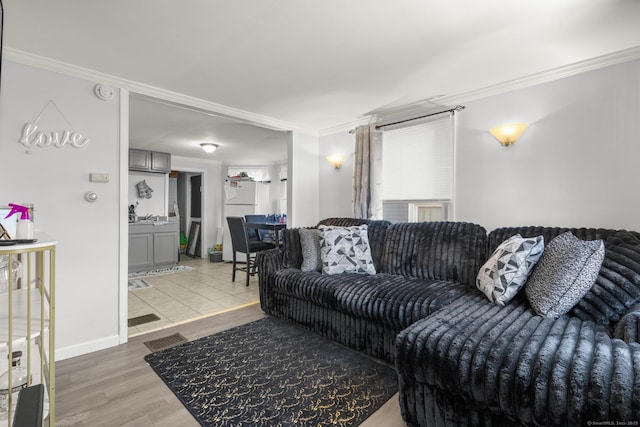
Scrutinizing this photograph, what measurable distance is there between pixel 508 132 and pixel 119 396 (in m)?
3.46

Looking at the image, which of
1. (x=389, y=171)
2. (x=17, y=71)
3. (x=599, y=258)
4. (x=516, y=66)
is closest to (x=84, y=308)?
(x=17, y=71)

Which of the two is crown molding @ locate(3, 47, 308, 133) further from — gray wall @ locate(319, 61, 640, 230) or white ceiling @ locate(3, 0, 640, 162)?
gray wall @ locate(319, 61, 640, 230)

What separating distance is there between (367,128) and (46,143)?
299 centimetres

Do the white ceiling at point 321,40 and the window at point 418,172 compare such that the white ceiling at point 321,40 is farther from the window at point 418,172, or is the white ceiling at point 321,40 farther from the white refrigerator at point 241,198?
the white refrigerator at point 241,198

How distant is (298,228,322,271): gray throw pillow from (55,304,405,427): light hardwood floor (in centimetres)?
141

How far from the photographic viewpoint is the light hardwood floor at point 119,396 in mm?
1641

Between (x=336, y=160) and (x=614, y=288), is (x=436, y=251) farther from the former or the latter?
(x=336, y=160)

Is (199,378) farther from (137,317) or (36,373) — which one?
(137,317)

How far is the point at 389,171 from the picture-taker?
363 cm

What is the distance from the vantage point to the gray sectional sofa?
1.09 meters

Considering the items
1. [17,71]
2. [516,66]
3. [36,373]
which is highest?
[516,66]

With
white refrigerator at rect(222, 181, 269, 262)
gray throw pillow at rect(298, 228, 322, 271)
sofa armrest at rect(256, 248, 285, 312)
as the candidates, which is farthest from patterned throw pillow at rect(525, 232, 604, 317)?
white refrigerator at rect(222, 181, 269, 262)

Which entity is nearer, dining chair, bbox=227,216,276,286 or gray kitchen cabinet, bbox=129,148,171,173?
dining chair, bbox=227,216,276,286

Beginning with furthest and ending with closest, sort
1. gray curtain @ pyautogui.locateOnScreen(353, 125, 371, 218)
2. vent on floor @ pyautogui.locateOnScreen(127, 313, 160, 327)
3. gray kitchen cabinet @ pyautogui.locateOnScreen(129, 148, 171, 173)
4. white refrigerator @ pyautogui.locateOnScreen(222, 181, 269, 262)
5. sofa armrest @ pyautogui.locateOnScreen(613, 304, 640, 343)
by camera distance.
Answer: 1. white refrigerator @ pyautogui.locateOnScreen(222, 181, 269, 262)
2. gray kitchen cabinet @ pyautogui.locateOnScreen(129, 148, 171, 173)
3. gray curtain @ pyautogui.locateOnScreen(353, 125, 371, 218)
4. vent on floor @ pyautogui.locateOnScreen(127, 313, 160, 327)
5. sofa armrest @ pyautogui.locateOnScreen(613, 304, 640, 343)
